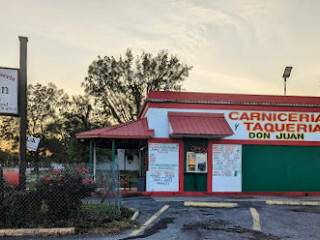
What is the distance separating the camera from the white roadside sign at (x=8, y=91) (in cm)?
1105

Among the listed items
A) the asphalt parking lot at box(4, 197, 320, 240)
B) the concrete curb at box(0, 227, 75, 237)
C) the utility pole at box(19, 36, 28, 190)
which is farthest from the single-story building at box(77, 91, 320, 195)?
the concrete curb at box(0, 227, 75, 237)

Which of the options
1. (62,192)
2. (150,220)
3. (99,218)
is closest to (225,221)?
(150,220)

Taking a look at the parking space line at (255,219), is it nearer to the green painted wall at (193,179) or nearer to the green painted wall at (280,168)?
the green painted wall at (193,179)

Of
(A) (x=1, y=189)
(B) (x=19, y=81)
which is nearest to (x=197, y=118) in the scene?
(B) (x=19, y=81)

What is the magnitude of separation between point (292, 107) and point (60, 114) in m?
34.4

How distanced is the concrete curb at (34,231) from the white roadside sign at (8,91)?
355 centimetres

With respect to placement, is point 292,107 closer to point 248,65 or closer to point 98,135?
point 248,65

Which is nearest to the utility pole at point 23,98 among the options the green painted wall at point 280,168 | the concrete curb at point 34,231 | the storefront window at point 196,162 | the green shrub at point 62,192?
the green shrub at point 62,192

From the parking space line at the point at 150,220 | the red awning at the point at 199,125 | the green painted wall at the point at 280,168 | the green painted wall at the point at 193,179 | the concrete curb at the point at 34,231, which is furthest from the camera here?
the green painted wall at the point at 280,168

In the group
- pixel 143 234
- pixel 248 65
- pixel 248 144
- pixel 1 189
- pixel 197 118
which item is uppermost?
pixel 248 65

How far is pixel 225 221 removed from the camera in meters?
10.9

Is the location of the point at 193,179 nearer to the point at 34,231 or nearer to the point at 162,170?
the point at 162,170

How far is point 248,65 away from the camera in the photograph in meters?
21.5

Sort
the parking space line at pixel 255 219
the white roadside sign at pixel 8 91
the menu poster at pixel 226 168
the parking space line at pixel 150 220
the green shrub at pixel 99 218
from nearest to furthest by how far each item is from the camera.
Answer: the parking space line at pixel 150 220
the green shrub at pixel 99 218
the parking space line at pixel 255 219
the white roadside sign at pixel 8 91
the menu poster at pixel 226 168
